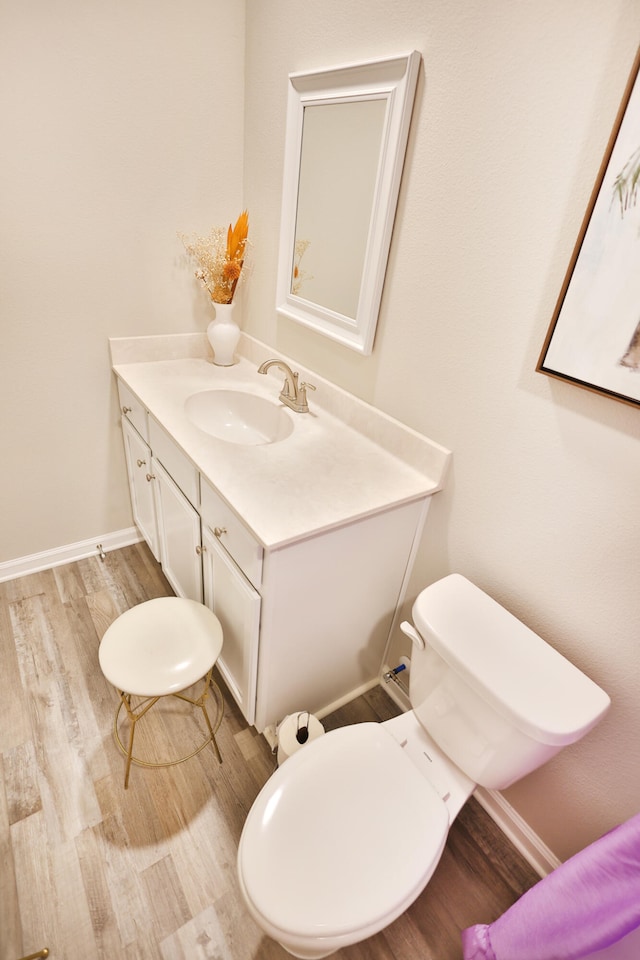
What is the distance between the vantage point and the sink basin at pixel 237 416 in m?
1.67

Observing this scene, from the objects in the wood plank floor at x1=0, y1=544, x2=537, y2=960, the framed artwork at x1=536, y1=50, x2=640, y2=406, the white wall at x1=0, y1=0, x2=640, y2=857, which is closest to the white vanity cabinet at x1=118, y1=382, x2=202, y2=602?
the white wall at x1=0, y1=0, x2=640, y2=857

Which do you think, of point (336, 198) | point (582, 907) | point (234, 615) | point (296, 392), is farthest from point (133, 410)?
point (582, 907)

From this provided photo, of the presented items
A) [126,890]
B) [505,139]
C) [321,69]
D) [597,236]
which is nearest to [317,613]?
[126,890]

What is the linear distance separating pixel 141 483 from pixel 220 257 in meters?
0.91

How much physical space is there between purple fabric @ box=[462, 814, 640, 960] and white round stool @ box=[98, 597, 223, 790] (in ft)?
2.68

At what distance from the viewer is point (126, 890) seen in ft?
3.84

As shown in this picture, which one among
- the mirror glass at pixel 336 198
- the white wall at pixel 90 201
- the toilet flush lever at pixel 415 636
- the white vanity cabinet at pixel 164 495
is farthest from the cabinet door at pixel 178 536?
the mirror glass at pixel 336 198

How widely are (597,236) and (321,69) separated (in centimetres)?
95

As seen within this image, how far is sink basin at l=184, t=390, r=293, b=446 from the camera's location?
167 centimetres

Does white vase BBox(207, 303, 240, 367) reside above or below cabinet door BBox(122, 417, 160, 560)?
above

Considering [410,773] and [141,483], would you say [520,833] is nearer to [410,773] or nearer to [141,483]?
[410,773]

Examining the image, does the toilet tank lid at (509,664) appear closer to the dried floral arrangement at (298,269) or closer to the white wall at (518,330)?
the white wall at (518,330)

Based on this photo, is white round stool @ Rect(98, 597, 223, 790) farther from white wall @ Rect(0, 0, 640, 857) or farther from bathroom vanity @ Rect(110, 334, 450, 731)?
white wall @ Rect(0, 0, 640, 857)

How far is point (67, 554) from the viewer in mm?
2078
